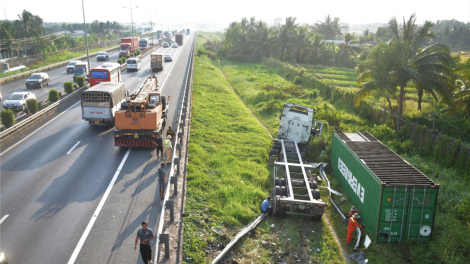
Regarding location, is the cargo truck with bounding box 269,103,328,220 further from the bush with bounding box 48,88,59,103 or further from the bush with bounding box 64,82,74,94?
the bush with bounding box 64,82,74,94

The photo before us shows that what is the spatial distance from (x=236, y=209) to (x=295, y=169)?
4.96 meters

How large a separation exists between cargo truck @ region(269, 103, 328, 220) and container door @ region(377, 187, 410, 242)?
90.1 inches

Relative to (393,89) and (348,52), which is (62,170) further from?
(348,52)

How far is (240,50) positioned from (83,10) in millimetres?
42547

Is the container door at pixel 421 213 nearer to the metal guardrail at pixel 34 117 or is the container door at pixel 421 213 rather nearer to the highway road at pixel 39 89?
the metal guardrail at pixel 34 117

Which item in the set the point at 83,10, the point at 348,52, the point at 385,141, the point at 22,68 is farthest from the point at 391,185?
the point at 348,52

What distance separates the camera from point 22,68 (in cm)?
4888

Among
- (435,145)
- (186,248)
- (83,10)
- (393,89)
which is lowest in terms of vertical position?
(186,248)

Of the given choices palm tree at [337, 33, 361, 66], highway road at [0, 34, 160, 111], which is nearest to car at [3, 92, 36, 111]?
highway road at [0, 34, 160, 111]

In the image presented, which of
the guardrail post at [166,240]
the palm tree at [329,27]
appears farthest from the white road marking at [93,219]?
the palm tree at [329,27]

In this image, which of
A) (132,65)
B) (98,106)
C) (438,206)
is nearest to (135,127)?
(98,106)

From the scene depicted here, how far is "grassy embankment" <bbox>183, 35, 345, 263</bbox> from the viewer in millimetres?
11602

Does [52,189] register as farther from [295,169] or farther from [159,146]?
[295,169]

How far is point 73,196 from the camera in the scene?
13.4m
